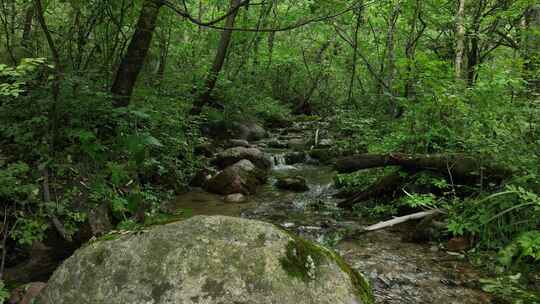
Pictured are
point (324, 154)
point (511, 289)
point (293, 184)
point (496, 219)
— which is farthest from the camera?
point (324, 154)

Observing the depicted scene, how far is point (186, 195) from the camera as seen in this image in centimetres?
828

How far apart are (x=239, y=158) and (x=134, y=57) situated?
510cm

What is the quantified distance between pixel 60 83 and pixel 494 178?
19.1ft

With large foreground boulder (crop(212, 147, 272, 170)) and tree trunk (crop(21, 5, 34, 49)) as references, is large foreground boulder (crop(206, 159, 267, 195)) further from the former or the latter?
tree trunk (crop(21, 5, 34, 49))

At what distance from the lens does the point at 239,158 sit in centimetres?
1086

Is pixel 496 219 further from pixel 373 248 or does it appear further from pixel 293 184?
pixel 293 184

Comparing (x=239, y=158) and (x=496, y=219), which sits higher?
(x=496, y=219)

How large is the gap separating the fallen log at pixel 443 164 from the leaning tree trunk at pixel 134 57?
395cm

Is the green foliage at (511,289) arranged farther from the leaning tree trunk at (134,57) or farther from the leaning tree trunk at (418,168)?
the leaning tree trunk at (134,57)

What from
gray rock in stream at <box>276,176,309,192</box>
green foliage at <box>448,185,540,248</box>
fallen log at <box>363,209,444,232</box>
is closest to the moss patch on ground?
green foliage at <box>448,185,540,248</box>

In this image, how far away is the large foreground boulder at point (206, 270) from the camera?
2447 millimetres

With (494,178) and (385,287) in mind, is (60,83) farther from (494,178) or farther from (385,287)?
(494,178)

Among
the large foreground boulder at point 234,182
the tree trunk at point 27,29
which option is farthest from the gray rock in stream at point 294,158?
the tree trunk at point 27,29

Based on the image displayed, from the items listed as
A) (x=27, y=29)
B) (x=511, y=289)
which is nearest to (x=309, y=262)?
(x=511, y=289)
